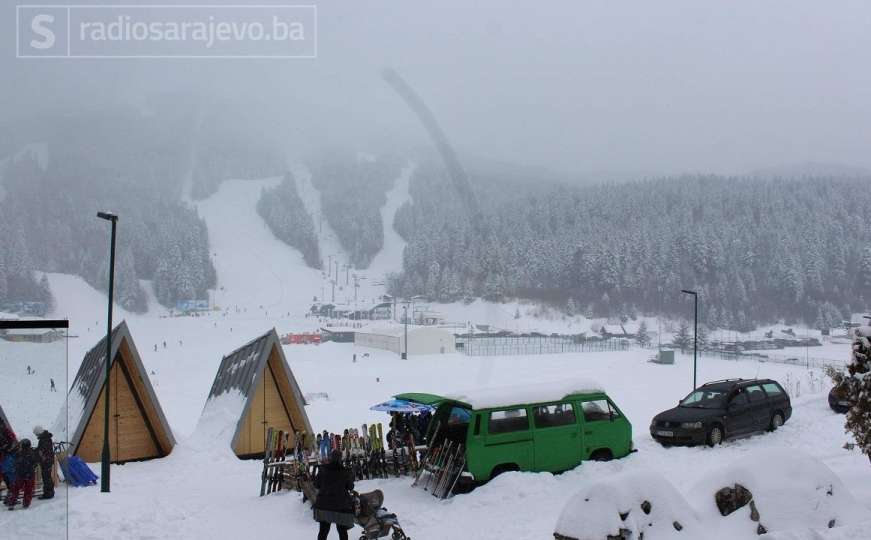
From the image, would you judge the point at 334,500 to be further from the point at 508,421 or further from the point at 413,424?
the point at 413,424

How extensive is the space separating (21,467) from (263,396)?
1387 cm

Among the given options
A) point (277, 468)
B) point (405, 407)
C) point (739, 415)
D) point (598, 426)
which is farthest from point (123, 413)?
point (739, 415)

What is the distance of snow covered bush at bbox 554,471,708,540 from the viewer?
815 cm

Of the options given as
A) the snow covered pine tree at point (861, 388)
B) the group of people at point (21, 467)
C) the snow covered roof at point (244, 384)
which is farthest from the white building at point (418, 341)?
the group of people at point (21, 467)

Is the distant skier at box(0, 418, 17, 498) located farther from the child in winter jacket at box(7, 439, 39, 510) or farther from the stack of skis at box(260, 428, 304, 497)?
the stack of skis at box(260, 428, 304, 497)

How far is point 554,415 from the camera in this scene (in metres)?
14.2

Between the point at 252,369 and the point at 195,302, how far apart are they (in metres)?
150

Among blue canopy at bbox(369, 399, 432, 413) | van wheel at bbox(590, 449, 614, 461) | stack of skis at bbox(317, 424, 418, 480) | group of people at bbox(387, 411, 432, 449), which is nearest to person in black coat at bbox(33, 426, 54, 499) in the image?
stack of skis at bbox(317, 424, 418, 480)

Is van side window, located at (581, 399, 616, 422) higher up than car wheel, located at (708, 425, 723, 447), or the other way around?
van side window, located at (581, 399, 616, 422)

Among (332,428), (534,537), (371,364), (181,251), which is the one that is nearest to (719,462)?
(534,537)

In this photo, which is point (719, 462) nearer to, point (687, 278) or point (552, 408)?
point (552, 408)

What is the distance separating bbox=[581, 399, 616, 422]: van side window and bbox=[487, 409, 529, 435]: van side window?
5.37 ft

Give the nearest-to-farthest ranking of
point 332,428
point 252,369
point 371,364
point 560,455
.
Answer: point 560,455, point 252,369, point 332,428, point 371,364

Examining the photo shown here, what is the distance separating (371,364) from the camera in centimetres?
7212
